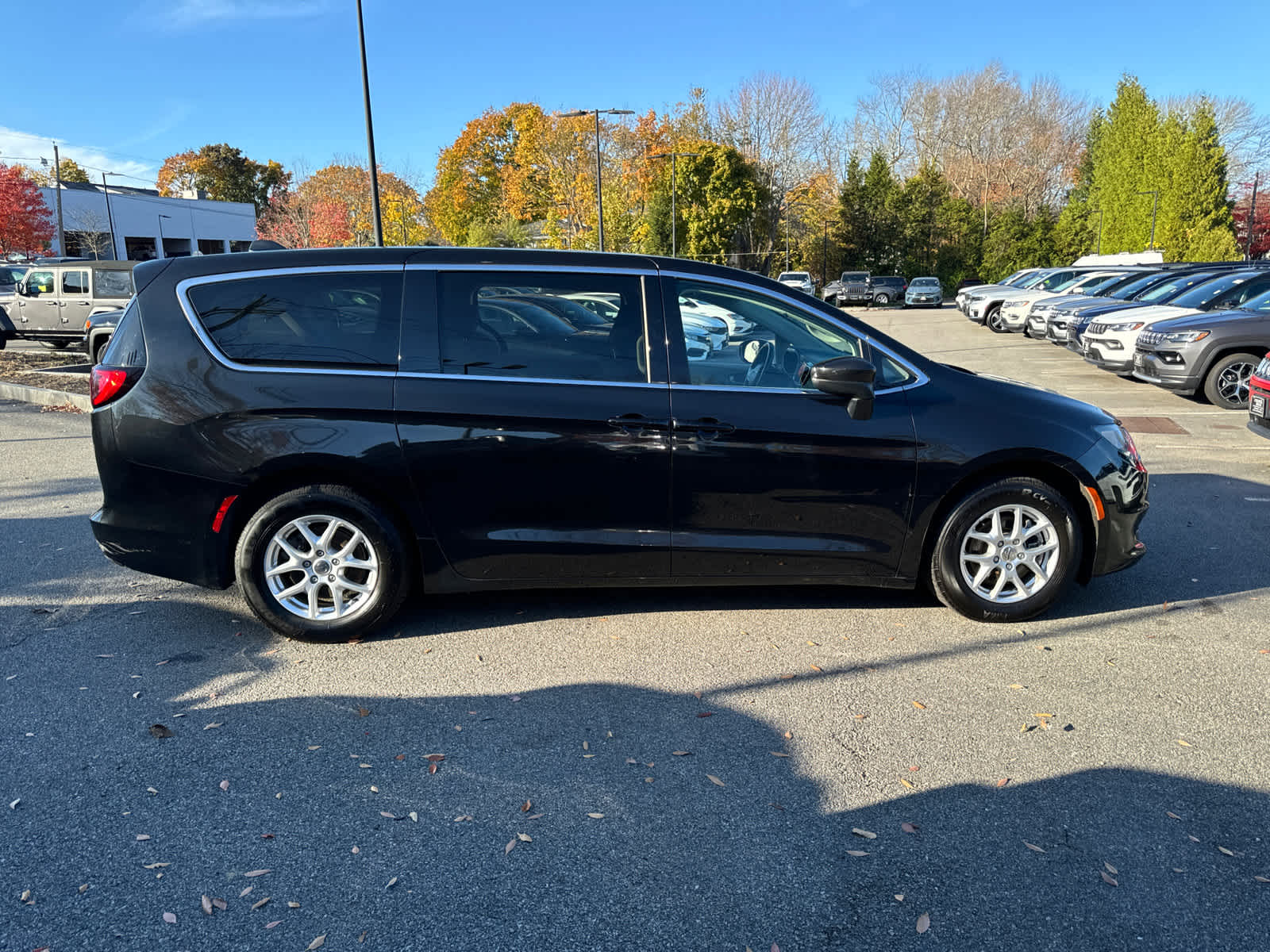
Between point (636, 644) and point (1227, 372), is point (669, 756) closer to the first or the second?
point (636, 644)

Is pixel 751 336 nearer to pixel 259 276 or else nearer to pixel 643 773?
pixel 643 773

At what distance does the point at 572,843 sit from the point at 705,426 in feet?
6.81

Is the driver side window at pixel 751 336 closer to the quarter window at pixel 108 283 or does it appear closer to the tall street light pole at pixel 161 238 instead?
the quarter window at pixel 108 283

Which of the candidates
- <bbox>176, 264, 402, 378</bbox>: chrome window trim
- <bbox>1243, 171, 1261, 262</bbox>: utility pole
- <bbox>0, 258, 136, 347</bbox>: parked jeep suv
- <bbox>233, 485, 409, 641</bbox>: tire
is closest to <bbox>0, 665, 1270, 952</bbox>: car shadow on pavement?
<bbox>233, 485, 409, 641</bbox>: tire

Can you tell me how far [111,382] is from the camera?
14.5 ft

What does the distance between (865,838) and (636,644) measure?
1750 millimetres

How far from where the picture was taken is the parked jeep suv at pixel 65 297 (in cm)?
1827

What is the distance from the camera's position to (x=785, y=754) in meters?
3.46

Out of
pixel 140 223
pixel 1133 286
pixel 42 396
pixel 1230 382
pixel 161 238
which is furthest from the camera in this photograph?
pixel 161 238

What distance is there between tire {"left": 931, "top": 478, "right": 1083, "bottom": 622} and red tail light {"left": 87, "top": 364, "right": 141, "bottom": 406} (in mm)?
3967

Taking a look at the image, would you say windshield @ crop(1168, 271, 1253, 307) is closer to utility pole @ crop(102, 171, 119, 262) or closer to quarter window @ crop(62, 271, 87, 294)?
quarter window @ crop(62, 271, 87, 294)

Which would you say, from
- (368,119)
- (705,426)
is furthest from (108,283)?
(705,426)

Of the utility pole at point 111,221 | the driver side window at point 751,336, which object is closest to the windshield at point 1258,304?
the driver side window at point 751,336

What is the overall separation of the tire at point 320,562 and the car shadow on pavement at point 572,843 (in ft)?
2.42
